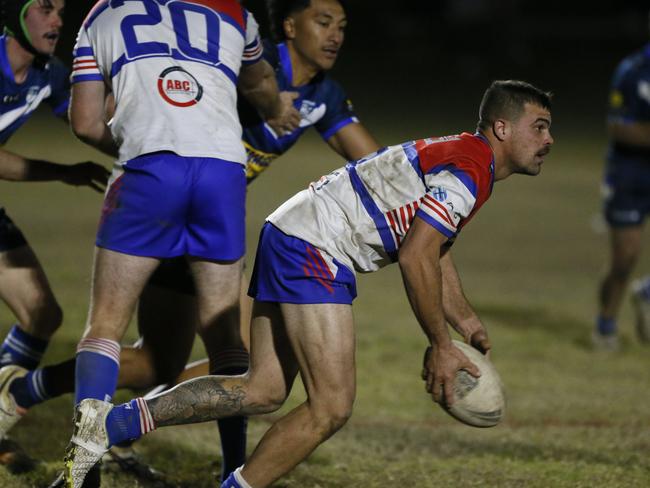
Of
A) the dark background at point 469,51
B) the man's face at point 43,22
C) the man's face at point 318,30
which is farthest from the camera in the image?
the dark background at point 469,51

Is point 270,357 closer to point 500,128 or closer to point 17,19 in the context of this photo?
point 500,128

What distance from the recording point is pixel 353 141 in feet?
20.3

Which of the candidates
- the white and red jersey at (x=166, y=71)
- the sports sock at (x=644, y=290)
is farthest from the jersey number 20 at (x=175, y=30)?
the sports sock at (x=644, y=290)

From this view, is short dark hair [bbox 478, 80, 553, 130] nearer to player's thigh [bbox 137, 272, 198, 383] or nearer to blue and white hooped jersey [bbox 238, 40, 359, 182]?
blue and white hooped jersey [bbox 238, 40, 359, 182]

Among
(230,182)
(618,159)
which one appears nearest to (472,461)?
(230,182)

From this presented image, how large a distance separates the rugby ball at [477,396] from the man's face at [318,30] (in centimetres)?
189

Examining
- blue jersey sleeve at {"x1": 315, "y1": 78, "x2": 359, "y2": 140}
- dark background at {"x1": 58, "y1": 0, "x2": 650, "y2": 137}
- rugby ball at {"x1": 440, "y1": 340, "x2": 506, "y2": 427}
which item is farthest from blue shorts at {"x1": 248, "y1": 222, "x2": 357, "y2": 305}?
dark background at {"x1": 58, "y1": 0, "x2": 650, "y2": 137}

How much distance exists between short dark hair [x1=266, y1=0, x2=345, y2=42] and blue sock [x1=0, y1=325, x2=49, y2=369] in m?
2.00

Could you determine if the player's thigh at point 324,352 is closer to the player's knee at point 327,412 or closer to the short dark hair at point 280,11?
the player's knee at point 327,412

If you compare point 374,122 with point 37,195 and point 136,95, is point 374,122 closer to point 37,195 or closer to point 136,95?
point 37,195

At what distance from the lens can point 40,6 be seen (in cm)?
535

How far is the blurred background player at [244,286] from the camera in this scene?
18.1 ft

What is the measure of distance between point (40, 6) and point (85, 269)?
6777 mm

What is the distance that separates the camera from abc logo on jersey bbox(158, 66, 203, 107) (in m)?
4.87
